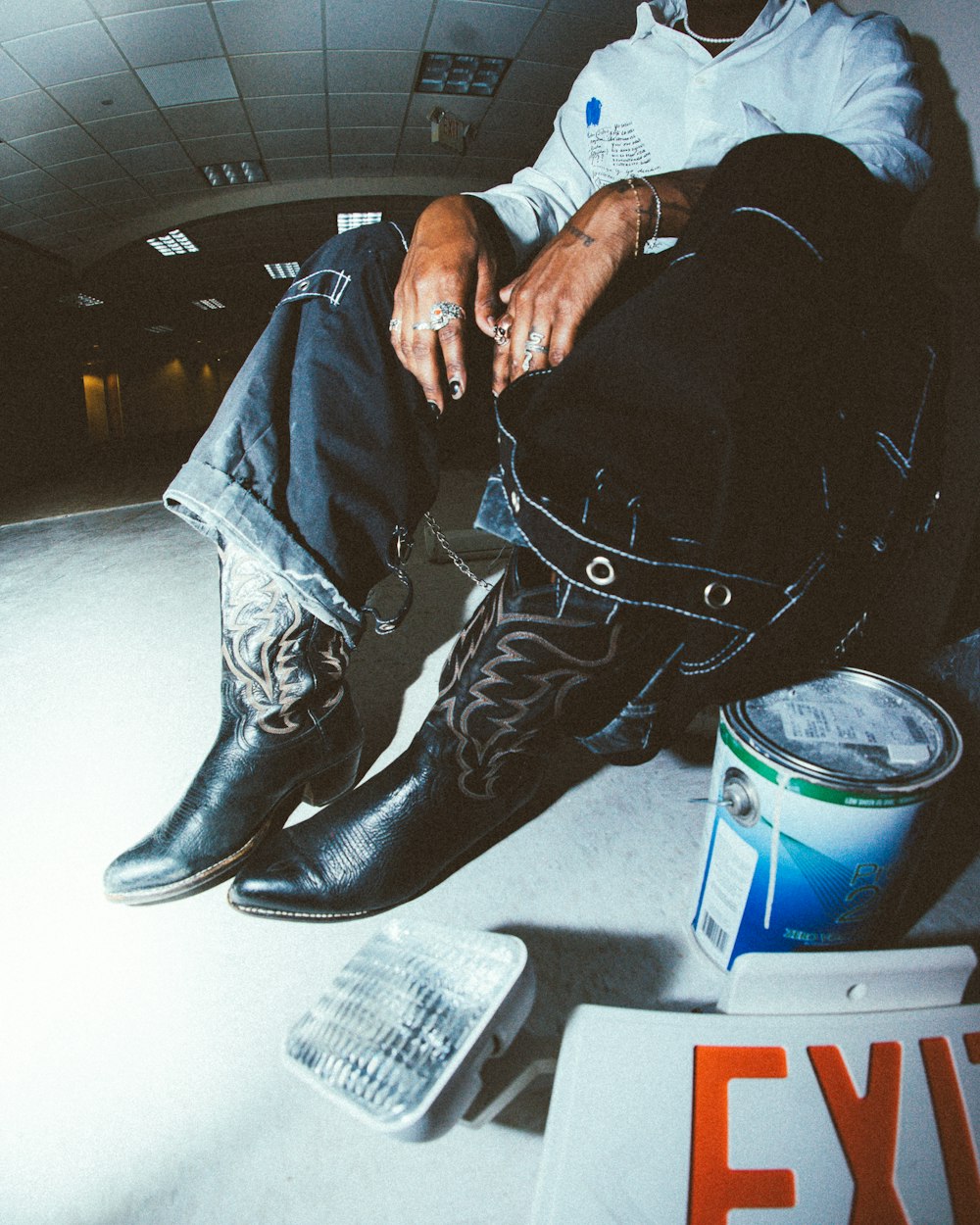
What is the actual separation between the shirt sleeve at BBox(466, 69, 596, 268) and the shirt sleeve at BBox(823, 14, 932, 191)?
1.13 feet

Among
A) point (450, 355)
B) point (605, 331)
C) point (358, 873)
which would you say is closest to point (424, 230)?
point (450, 355)

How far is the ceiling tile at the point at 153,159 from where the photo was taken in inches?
210

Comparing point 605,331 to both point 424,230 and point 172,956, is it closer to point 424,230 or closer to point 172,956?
point 424,230

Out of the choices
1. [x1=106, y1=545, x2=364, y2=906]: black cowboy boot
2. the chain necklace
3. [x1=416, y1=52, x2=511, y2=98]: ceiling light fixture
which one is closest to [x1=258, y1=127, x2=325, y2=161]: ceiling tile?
[x1=416, y1=52, x2=511, y2=98]: ceiling light fixture

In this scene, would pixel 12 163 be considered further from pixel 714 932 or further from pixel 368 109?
pixel 714 932

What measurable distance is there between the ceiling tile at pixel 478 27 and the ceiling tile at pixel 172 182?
129 inches

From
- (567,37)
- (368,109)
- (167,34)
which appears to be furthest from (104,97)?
(567,37)

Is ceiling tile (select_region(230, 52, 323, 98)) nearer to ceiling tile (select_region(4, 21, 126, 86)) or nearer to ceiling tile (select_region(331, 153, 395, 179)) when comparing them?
ceiling tile (select_region(4, 21, 126, 86))

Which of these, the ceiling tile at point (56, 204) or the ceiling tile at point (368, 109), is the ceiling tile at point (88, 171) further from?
the ceiling tile at point (368, 109)

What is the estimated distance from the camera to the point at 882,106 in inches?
24.9

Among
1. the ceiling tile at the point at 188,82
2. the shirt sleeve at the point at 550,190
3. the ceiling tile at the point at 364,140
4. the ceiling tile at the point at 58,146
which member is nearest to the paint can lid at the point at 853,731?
the shirt sleeve at the point at 550,190

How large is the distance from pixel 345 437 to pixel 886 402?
1.71 feet

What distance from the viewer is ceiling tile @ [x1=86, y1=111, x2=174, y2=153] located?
15.6ft

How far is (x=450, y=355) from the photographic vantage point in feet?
2.07
